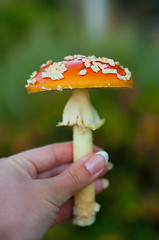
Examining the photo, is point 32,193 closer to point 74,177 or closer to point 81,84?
point 74,177

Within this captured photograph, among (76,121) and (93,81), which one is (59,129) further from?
(93,81)

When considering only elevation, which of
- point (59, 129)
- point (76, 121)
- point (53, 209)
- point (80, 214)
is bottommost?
point (80, 214)

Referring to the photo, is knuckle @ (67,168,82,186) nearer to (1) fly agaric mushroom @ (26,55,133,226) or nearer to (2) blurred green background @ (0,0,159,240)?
(1) fly agaric mushroom @ (26,55,133,226)

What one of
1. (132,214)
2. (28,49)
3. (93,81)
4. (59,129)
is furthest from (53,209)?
(28,49)

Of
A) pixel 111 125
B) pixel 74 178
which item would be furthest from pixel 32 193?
pixel 111 125

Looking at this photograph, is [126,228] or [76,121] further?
A: [126,228]

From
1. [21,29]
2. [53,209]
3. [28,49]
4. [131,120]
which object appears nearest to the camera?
[53,209]

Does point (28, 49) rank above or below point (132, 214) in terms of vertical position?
above

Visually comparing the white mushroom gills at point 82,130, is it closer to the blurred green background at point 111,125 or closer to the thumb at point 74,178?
the thumb at point 74,178
